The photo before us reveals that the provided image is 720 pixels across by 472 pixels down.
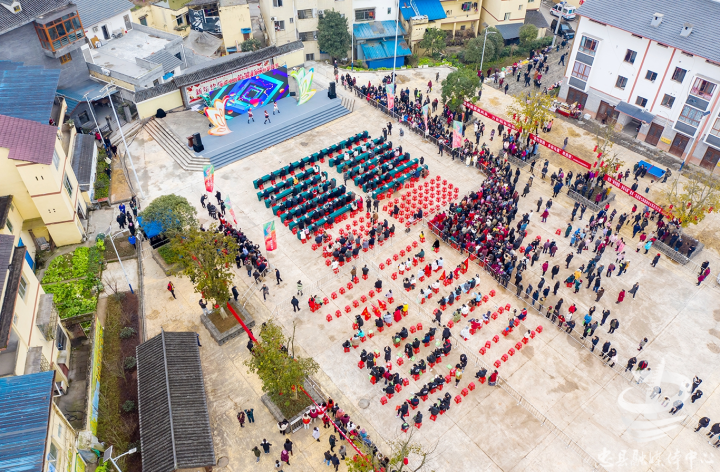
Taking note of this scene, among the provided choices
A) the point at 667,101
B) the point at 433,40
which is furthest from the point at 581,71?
the point at 433,40

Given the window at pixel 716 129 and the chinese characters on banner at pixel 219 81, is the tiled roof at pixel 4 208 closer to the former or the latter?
the chinese characters on banner at pixel 219 81

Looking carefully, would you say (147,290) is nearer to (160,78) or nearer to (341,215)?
(341,215)

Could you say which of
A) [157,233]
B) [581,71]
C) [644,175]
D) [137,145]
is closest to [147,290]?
[157,233]

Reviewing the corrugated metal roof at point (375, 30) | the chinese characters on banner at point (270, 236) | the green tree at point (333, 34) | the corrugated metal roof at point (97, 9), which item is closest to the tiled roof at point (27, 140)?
the chinese characters on banner at point (270, 236)

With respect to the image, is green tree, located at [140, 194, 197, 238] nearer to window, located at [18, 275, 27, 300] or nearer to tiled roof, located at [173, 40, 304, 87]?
window, located at [18, 275, 27, 300]

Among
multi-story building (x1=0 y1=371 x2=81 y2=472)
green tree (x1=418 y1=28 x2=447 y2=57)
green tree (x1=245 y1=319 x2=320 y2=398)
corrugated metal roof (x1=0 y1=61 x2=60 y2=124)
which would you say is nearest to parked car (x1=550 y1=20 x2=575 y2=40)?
green tree (x1=418 y1=28 x2=447 y2=57)
